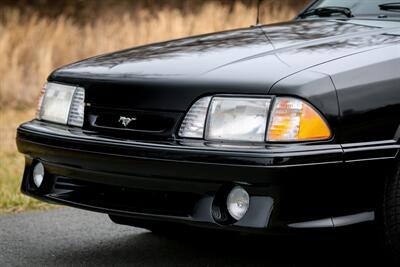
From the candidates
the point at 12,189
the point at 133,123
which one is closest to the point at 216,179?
the point at 133,123

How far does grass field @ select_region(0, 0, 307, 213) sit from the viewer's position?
10.3 m

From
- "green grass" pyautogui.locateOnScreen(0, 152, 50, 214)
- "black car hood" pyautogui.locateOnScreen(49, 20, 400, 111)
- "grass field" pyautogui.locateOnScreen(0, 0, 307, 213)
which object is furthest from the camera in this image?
"grass field" pyautogui.locateOnScreen(0, 0, 307, 213)

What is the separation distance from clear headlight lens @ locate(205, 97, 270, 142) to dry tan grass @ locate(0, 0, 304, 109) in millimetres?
6893

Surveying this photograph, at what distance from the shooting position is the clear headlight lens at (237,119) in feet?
11.5

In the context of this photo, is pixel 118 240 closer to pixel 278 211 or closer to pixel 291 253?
pixel 291 253

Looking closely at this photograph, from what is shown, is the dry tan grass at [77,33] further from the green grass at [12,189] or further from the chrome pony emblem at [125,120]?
the chrome pony emblem at [125,120]

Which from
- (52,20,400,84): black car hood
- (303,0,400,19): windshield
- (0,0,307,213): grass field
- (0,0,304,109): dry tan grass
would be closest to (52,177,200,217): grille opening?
(52,20,400,84): black car hood

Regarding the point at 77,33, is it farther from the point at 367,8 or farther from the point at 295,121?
the point at 295,121

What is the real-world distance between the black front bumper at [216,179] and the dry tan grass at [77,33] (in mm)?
6607

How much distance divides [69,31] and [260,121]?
316 inches

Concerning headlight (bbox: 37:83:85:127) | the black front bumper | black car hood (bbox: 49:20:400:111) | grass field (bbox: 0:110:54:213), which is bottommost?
grass field (bbox: 0:110:54:213)

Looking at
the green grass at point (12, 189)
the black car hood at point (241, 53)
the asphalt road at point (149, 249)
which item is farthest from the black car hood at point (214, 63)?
the green grass at point (12, 189)

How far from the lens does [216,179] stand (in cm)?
348

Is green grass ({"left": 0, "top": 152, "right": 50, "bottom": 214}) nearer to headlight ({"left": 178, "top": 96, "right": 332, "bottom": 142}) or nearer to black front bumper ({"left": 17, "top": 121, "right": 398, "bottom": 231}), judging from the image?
black front bumper ({"left": 17, "top": 121, "right": 398, "bottom": 231})
